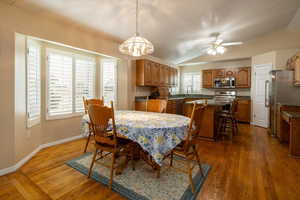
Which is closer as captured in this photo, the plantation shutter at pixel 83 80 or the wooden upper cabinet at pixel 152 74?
the plantation shutter at pixel 83 80

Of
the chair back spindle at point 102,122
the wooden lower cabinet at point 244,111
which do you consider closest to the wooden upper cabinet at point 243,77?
the wooden lower cabinet at point 244,111

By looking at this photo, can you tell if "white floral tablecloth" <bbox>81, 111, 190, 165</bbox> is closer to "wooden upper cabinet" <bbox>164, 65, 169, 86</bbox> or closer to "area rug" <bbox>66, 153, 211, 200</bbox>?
"area rug" <bbox>66, 153, 211, 200</bbox>

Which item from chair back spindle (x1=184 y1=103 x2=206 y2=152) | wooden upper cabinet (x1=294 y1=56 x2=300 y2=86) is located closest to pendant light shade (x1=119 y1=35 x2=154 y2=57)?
chair back spindle (x1=184 y1=103 x2=206 y2=152)

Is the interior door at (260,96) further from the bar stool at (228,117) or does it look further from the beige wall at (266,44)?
the bar stool at (228,117)

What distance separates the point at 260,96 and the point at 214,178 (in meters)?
4.42

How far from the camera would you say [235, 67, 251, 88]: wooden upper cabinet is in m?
5.53

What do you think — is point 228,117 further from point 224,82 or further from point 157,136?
point 157,136

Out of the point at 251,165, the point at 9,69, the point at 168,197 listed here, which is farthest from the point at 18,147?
the point at 251,165

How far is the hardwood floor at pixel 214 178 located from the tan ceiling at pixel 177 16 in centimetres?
243

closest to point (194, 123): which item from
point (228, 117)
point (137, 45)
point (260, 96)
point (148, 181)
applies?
point (148, 181)

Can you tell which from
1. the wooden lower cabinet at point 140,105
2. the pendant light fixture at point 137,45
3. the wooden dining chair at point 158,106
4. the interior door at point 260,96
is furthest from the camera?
the interior door at point 260,96

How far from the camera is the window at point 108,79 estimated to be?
13.0 ft

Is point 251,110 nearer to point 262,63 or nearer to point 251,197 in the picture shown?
point 262,63

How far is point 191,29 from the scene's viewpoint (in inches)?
149
